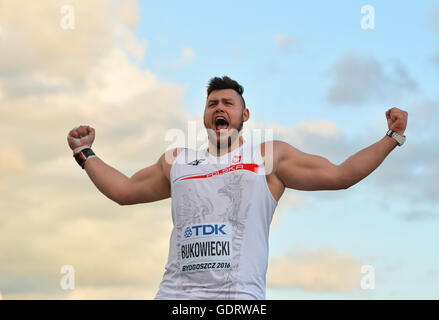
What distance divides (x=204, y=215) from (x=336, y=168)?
1.95 m

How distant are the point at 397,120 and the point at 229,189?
2541 mm

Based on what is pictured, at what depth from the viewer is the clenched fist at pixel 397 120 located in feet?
26.8

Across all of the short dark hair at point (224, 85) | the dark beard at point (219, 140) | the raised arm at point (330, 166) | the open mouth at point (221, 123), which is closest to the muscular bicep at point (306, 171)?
the raised arm at point (330, 166)

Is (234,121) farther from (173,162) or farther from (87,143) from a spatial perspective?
(87,143)

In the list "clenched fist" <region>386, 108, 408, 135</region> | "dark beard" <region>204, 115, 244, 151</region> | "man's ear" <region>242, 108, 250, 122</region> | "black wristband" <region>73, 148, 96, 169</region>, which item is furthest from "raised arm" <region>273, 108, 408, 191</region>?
"black wristband" <region>73, 148, 96, 169</region>

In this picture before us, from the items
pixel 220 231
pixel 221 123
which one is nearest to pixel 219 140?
pixel 221 123

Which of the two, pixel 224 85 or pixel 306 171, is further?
pixel 224 85

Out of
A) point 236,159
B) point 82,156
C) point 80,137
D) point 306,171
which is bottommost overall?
point 306,171

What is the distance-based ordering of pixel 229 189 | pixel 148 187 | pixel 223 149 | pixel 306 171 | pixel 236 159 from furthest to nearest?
pixel 148 187, pixel 223 149, pixel 236 159, pixel 306 171, pixel 229 189

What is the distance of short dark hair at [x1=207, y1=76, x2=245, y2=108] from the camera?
9258 mm

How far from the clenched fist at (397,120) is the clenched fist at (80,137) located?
4.78 meters

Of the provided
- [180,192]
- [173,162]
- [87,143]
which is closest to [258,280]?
[180,192]

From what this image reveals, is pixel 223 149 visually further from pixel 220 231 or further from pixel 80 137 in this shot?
pixel 80 137

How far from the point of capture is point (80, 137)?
32.1 feet
